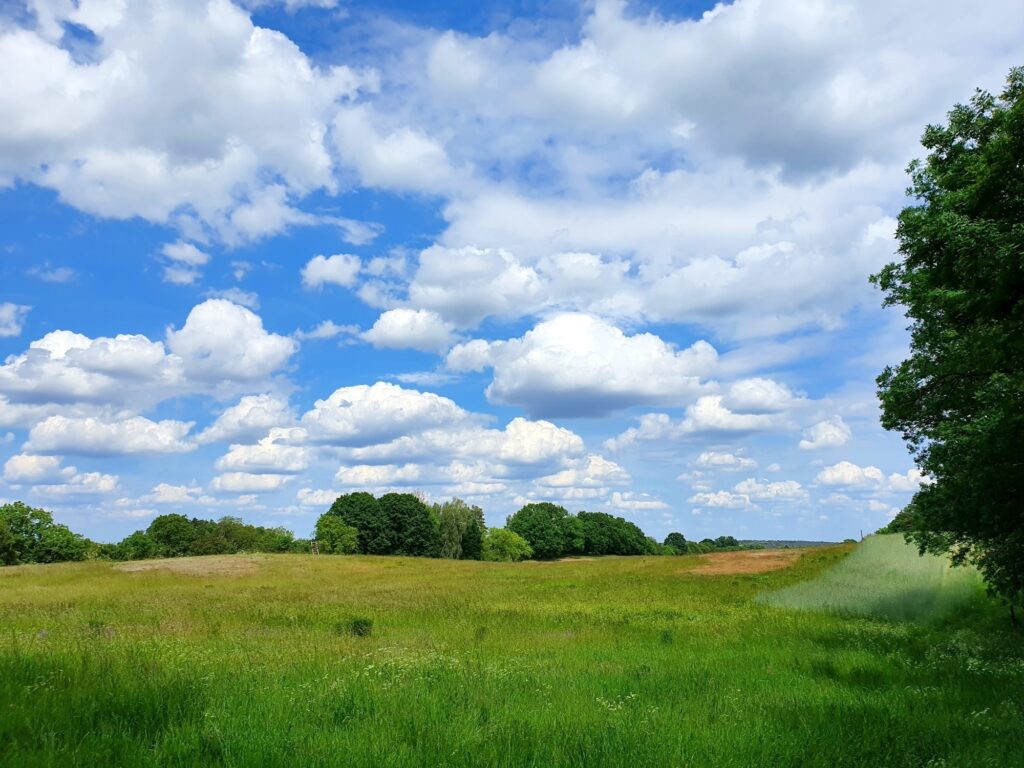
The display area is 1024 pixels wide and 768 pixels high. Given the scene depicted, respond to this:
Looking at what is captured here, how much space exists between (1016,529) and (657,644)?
979cm

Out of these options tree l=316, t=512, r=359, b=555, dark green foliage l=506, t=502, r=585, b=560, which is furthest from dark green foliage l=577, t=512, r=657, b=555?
tree l=316, t=512, r=359, b=555

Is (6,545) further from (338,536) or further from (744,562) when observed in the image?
(744,562)

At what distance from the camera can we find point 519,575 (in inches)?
2124

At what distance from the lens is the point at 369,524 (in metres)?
128

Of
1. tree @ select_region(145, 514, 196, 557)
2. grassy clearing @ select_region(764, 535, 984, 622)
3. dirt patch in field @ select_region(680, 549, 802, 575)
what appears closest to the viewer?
grassy clearing @ select_region(764, 535, 984, 622)

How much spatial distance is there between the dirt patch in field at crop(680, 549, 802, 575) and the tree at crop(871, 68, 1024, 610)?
103 feet

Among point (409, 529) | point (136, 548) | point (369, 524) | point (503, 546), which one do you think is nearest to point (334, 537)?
point (369, 524)

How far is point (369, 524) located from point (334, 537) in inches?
412

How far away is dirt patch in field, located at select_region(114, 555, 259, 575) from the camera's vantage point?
172ft

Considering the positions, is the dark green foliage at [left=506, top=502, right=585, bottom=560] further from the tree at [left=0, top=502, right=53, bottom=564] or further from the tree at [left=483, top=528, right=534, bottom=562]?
the tree at [left=0, top=502, right=53, bottom=564]

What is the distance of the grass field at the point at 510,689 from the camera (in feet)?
23.1

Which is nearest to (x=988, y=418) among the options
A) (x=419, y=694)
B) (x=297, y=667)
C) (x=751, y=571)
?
(x=419, y=694)

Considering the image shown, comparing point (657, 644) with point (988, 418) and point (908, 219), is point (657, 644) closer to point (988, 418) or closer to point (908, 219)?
point (988, 418)

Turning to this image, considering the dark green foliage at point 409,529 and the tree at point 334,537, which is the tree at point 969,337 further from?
the dark green foliage at point 409,529
